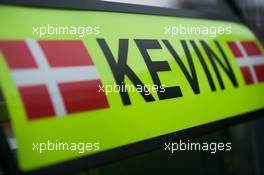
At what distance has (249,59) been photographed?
57.8 inches

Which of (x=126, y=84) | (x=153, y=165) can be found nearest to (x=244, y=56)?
(x=153, y=165)

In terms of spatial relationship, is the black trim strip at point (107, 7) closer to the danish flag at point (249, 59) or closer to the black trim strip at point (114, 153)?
the danish flag at point (249, 59)

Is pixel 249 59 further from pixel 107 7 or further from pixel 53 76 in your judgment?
pixel 53 76

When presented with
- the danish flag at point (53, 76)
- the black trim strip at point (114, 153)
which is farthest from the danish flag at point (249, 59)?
the danish flag at point (53, 76)

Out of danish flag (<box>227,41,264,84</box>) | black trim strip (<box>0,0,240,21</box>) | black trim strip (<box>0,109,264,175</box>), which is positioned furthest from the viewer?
danish flag (<box>227,41,264,84</box>)

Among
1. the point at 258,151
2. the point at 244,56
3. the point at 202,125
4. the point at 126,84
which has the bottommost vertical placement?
the point at 258,151

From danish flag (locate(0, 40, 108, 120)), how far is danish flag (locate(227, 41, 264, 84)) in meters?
0.68

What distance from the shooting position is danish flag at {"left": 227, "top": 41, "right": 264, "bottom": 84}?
1418 mm

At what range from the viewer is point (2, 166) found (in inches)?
29.5

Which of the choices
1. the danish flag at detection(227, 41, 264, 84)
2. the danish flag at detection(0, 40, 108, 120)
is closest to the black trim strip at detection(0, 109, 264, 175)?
the danish flag at detection(0, 40, 108, 120)

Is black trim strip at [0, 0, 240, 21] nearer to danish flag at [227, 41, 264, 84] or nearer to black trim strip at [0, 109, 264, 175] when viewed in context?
danish flag at [227, 41, 264, 84]

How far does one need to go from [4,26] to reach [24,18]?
2.3 inches

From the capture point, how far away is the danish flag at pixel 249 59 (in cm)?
142

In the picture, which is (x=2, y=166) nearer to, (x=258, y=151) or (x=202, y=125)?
(x=202, y=125)
